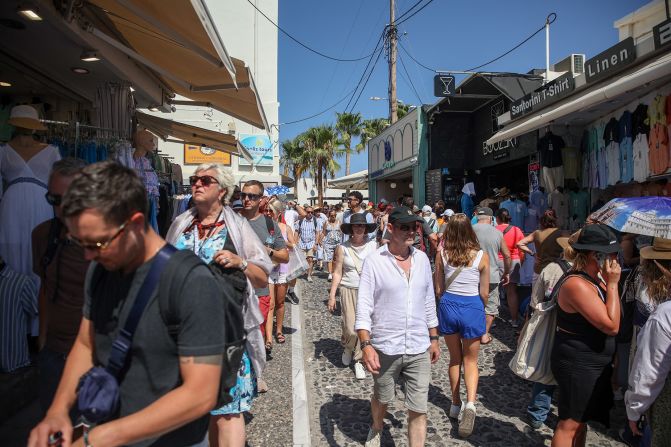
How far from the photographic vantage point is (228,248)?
283 centimetres

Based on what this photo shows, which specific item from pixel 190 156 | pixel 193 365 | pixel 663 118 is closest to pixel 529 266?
pixel 663 118

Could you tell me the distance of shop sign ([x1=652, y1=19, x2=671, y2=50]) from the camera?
5257mm

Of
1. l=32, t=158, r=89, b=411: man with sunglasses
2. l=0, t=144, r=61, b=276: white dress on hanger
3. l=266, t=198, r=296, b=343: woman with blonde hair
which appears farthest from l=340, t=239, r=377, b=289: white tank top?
l=32, t=158, r=89, b=411: man with sunglasses

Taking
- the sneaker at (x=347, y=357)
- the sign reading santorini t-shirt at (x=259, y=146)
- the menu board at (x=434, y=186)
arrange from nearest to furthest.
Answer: the sneaker at (x=347, y=357) → the menu board at (x=434, y=186) → the sign reading santorini t-shirt at (x=259, y=146)

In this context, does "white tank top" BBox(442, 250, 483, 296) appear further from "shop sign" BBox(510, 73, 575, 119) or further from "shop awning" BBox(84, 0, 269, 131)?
"shop sign" BBox(510, 73, 575, 119)

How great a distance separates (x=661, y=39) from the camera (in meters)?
5.36

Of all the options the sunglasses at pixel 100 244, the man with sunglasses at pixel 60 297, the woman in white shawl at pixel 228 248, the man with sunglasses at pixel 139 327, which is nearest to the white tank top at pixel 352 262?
the woman in white shawl at pixel 228 248

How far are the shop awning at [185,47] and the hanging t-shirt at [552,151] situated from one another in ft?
18.6

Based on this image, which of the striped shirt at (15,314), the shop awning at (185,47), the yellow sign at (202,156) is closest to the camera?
the striped shirt at (15,314)

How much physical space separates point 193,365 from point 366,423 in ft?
10.1

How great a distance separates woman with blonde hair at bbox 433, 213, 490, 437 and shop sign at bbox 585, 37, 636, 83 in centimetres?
382

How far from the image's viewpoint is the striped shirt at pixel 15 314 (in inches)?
122

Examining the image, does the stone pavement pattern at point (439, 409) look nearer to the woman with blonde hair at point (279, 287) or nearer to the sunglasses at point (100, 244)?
the woman with blonde hair at point (279, 287)

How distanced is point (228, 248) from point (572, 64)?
39.2ft
